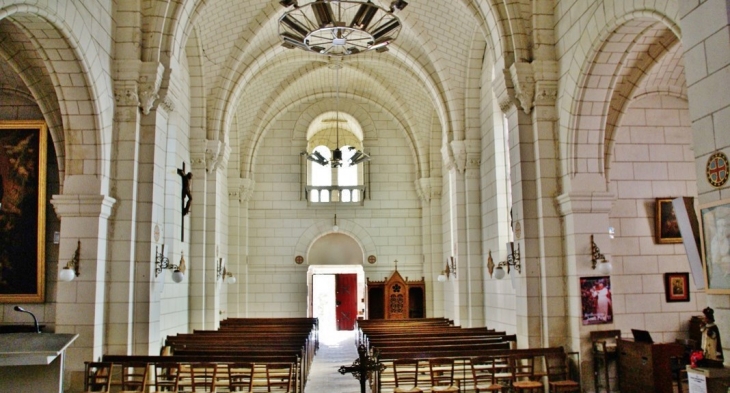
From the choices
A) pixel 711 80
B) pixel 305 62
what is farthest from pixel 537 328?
pixel 305 62

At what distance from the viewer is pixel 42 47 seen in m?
8.81

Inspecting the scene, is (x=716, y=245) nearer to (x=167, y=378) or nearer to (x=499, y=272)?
(x=499, y=272)

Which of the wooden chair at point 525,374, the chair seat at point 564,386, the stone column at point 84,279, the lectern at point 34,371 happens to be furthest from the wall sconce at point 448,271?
the lectern at point 34,371

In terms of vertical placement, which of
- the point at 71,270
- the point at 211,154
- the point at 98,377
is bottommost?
the point at 98,377

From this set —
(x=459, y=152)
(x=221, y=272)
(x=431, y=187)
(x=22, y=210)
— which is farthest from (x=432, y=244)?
(x=22, y=210)

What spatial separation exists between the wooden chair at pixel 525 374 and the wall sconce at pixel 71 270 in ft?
21.1

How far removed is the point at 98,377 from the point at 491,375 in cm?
557

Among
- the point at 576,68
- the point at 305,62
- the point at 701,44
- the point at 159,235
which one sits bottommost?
the point at 159,235

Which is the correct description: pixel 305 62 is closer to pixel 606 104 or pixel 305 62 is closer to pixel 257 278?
pixel 257 278

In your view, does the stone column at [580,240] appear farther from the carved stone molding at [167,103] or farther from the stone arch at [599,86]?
the carved stone molding at [167,103]

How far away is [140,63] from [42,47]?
1540 mm

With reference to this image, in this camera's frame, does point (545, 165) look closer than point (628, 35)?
No

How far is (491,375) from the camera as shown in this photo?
937 cm

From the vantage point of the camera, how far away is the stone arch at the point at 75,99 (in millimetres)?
8672
